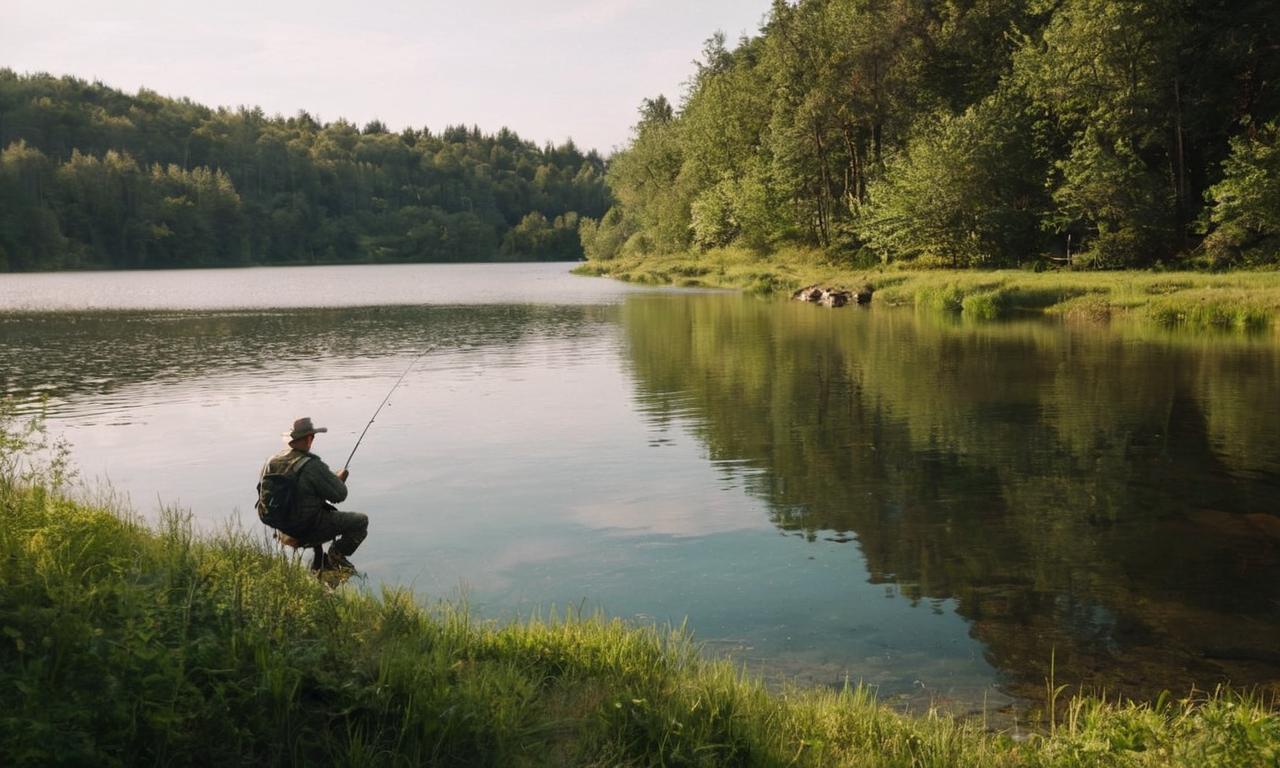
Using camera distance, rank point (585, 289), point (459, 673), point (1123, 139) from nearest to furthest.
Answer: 1. point (459, 673)
2. point (1123, 139)
3. point (585, 289)

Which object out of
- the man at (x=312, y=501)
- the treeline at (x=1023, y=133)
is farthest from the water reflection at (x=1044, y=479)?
the treeline at (x=1023, y=133)

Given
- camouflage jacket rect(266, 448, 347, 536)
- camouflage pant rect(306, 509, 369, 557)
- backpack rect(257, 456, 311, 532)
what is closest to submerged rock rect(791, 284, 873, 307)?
camouflage pant rect(306, 509, 369, 557)

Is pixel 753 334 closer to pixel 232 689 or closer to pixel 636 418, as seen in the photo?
pixel 636 418

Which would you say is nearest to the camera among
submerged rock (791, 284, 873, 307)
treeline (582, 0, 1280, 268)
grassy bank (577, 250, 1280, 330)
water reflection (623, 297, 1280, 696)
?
water reflection (623, 297, 1280, 696)

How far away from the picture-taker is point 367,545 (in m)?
13.0

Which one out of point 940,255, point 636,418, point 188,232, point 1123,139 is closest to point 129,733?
point 636,418

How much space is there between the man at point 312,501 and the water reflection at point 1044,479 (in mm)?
6000

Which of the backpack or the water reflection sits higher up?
the backpack

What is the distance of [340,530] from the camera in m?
11.3

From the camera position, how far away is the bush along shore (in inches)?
208

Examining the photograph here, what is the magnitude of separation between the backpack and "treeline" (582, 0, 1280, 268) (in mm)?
44661

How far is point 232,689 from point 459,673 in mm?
1533

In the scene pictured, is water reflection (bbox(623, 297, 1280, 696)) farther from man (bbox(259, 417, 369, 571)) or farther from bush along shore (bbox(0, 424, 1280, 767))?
man (bbox(259, 417, 369, 571))

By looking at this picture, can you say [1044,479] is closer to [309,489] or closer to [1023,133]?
[309,489]
